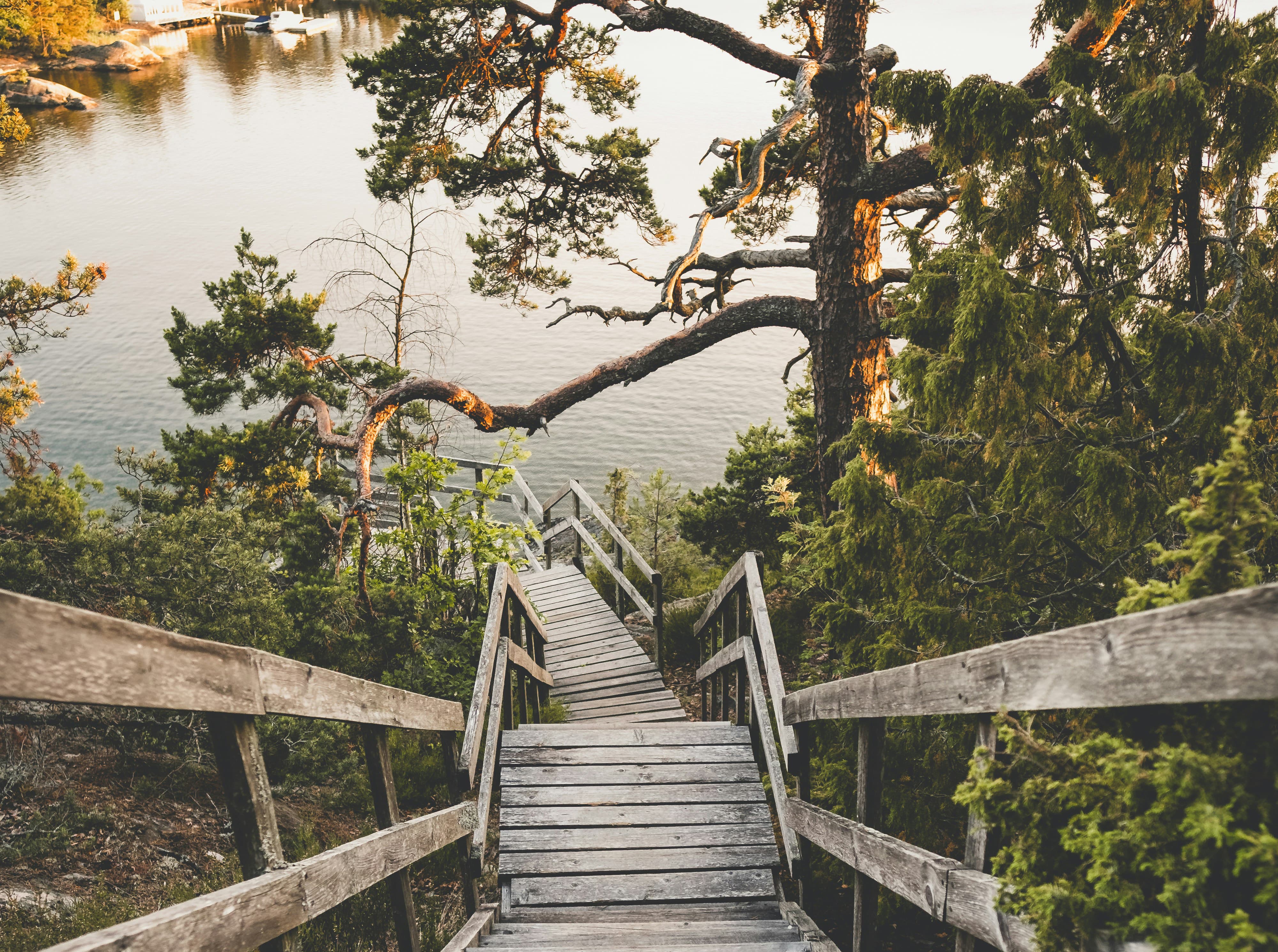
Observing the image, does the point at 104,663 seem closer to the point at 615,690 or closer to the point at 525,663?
the point at 525,663

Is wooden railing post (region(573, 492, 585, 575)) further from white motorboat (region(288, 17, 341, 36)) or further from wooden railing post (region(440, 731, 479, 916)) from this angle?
white motorboat (region(288, 17, 341, 36))

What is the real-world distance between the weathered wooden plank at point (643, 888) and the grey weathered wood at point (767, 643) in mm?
613

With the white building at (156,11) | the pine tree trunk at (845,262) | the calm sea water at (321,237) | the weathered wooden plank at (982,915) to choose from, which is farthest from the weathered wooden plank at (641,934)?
the white building at (156,11)

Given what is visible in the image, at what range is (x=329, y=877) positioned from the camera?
67.8 inches

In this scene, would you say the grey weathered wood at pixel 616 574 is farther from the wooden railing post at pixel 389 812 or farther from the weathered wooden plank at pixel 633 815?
the wooden railing post at pixel 389 812

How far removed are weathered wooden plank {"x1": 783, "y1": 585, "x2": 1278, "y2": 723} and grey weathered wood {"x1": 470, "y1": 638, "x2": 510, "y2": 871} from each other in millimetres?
2209

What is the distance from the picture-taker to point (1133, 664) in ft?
3.62

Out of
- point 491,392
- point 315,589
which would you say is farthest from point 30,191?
point 315,589

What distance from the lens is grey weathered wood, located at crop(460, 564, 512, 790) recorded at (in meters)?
3.33

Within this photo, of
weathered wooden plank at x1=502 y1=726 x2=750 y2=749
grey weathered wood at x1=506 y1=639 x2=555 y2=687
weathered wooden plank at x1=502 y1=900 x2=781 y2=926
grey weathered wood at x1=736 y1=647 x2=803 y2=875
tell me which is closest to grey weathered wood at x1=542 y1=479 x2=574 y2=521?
grey weathered wood at x1=506 y1=639 x2=555 y2=687

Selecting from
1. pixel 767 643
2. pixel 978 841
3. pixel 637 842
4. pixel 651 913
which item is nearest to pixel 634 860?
pixel 637 842

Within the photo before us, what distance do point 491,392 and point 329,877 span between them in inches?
839

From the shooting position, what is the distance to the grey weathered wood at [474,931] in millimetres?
2680

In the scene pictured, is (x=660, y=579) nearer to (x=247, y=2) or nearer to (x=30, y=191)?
(x=30, y=191)
